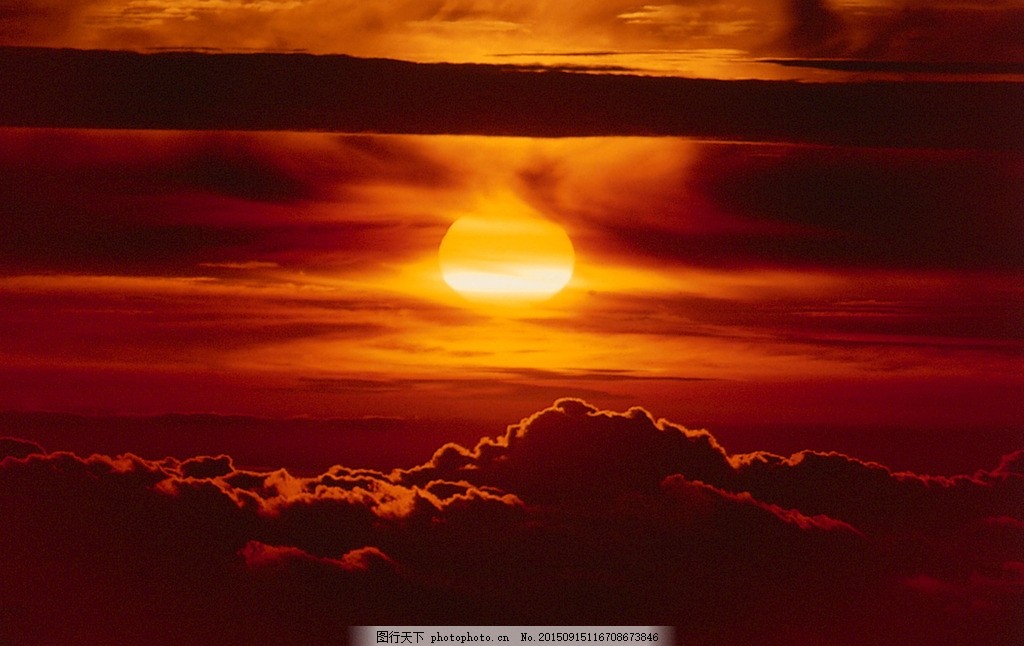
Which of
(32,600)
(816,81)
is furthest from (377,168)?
(32,600)

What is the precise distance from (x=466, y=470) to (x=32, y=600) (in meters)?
0.89

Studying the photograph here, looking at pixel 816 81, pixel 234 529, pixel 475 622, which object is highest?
pixel 816 81

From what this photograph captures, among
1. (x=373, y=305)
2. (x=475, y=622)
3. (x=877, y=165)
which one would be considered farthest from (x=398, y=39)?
(x=475, y=622)

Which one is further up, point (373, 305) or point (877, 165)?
point (877, 165)

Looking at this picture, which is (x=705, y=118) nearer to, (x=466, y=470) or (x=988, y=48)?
(x=988, y=48)

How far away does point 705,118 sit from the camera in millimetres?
2160

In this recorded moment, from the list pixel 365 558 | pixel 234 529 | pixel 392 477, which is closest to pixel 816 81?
pixel 392 477

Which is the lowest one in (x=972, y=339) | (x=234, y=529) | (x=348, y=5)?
(x=234, y=529)

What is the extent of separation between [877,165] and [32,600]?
188 centimetres

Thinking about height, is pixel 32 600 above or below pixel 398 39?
below

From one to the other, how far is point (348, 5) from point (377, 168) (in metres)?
0.33

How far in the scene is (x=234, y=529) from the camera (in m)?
2.12

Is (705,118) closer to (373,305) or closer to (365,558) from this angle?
(373,305)

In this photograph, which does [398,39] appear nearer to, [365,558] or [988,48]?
[365,558]
